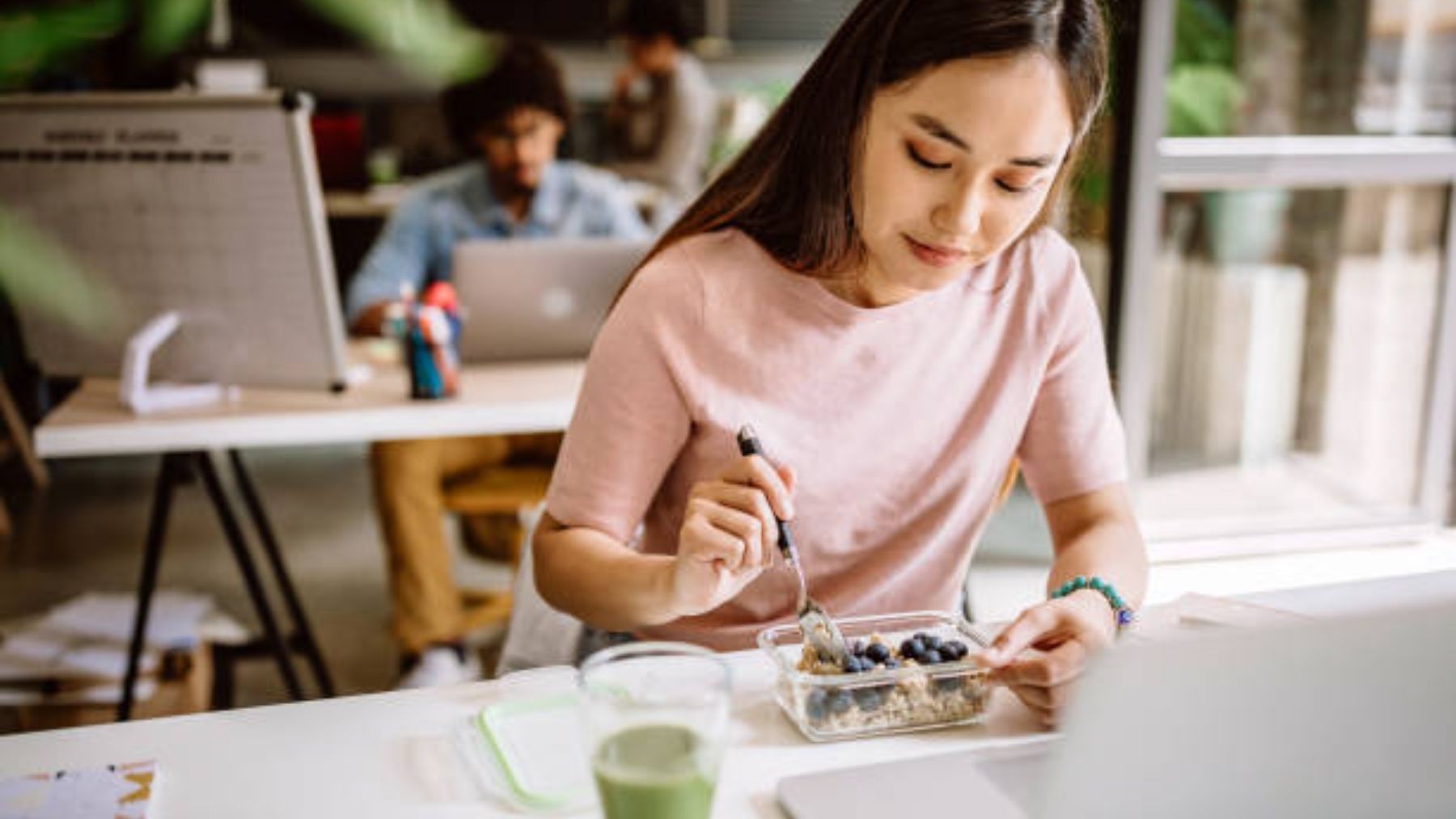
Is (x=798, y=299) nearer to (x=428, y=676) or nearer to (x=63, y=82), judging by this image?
(x=428, y=676)

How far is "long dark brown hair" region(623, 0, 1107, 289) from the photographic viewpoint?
96cm

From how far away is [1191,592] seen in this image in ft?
3.48

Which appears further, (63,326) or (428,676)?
(428,676)

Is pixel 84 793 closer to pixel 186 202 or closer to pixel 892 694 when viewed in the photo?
pixel 892 694

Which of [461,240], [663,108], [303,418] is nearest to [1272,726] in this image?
[303,418]

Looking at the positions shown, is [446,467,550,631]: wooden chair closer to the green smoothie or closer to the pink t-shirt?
the pink t-shirt

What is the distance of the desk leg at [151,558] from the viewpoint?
182 centimetres

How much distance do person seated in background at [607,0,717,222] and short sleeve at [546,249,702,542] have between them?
11.5ft

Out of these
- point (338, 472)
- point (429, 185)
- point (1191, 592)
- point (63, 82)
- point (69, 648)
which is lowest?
point (338, 472)

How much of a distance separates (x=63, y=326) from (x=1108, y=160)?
2.33m

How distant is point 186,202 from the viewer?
1.69 m

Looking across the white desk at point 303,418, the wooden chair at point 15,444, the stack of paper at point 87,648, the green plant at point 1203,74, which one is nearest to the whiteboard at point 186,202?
the white desk at point 303,418

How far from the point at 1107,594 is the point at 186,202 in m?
1.39

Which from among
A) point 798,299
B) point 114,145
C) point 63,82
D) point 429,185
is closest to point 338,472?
point 429,185
